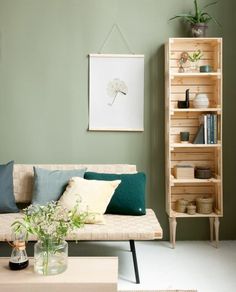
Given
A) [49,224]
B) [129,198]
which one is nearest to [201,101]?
[129,198]

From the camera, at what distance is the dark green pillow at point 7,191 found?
3330mm

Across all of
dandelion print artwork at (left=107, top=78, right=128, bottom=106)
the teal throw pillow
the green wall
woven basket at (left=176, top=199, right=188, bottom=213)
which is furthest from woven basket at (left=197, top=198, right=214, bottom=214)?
dandelion print artwork at (left=107, top=78, right=128, bottom=106)

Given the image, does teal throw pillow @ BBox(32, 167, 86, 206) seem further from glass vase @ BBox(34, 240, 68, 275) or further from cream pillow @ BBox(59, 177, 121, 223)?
glass vase @ BBox(34, 240, 68, 275)

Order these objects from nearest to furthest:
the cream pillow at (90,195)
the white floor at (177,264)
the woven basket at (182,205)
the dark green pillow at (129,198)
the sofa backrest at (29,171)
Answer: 1. the white floor at (177,264)
2. the cream pillow at (90,195)
3. the dark green pillow at (129,198)
4. the sofa backrest at (29,171)
5. the woven basket at (182,205)

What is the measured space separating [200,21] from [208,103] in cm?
76

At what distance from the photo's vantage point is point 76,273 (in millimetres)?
2166

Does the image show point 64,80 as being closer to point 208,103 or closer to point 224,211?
point 208,103

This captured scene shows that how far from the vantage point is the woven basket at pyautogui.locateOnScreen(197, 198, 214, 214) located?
11.9 feet

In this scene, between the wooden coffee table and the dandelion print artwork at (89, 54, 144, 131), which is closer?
the wooden coffee table

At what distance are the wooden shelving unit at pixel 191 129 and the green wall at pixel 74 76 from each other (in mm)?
129

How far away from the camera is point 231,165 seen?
3.86 m

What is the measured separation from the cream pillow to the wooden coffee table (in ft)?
2.80

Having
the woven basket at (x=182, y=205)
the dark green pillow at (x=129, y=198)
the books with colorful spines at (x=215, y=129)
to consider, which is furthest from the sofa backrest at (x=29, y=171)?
the books with colorful spines at (x=215, y=129)

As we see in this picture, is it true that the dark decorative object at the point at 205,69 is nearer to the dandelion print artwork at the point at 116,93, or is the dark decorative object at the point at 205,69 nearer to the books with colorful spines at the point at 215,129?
the books with colorful spines at the point at 215,129
